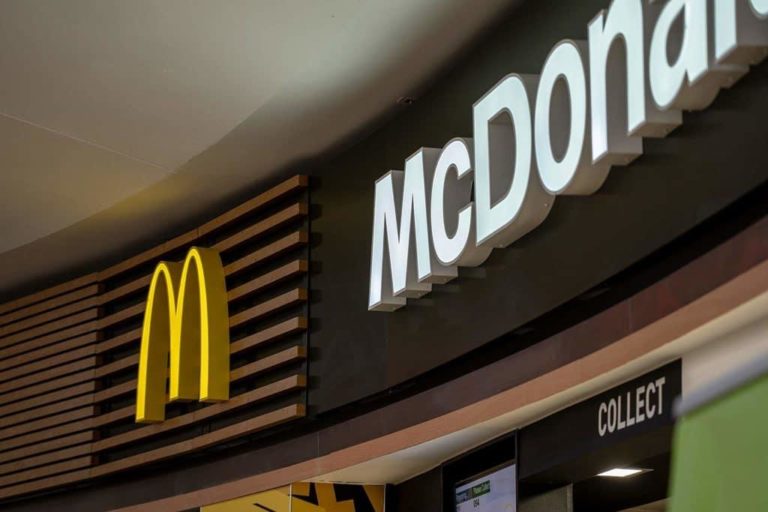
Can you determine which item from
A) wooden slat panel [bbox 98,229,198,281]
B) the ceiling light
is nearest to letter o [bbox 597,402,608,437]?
the ceiling light

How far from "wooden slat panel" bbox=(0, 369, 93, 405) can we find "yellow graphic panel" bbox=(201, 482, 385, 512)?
84.4 inches

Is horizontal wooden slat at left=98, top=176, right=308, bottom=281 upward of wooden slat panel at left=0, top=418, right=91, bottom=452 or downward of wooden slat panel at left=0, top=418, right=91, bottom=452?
upward

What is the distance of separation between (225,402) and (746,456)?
21.2ft

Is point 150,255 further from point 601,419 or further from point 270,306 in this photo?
point 601,419

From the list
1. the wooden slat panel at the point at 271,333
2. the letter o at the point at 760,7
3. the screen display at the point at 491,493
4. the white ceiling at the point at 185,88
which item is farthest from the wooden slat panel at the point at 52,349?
the letter o at the point at 760,7

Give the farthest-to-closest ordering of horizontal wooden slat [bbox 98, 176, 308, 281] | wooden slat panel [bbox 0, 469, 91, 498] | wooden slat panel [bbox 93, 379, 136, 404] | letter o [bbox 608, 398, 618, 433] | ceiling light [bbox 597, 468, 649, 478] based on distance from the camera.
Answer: wooden slat panel [bbox 0, 469, 91, 498] → wooden slat panel [bbox 93, 379, 136, 404] → horizontal wooden slat [bbox 98, 176, 308, 281] → ceiling light [bbox 597, 468, 649, 478] → letter o [bbox 608, 398, 618, 433]

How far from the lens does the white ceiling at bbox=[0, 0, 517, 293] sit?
553cm

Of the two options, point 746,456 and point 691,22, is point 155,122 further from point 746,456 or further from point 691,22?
point 746,456

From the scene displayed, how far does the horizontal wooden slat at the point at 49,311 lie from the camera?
8781 millimetres

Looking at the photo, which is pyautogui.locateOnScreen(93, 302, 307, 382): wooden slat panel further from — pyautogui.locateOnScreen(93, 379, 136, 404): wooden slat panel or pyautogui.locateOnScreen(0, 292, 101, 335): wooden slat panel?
pyautogui.locateOnScreen(0, 292, 101, 335): wooden slat panel

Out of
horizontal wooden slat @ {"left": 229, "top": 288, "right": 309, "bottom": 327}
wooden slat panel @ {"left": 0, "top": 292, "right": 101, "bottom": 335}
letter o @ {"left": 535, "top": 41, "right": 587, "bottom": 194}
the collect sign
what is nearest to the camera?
the collect sign

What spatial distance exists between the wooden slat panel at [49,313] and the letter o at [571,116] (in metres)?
4.90

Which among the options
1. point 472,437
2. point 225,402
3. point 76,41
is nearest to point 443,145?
point 472,437

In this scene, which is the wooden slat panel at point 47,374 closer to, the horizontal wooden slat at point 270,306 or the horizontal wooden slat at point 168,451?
the horizontal wooden slat at point 168,451
